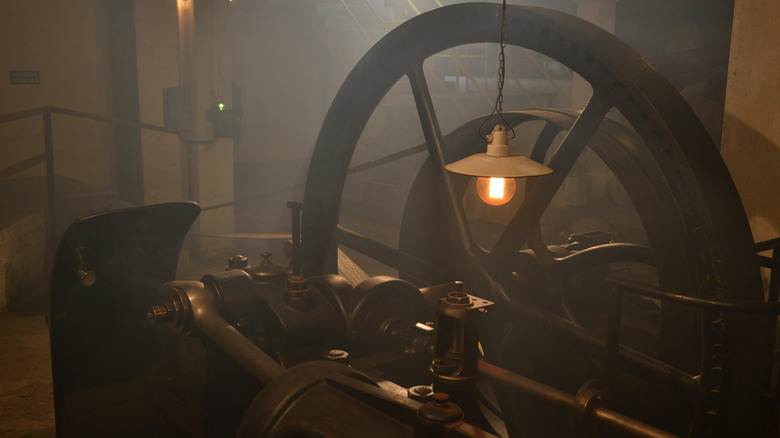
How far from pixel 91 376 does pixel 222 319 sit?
3.23 ft

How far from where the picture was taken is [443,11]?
2916 mm

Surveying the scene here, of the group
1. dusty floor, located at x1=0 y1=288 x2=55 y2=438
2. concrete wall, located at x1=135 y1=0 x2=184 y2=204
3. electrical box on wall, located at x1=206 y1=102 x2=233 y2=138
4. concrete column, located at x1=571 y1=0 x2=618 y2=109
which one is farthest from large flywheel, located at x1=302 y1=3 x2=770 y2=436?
concrete wall, located at x1=135 y1=0 x2=184 y2=204

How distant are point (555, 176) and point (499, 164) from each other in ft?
1.18

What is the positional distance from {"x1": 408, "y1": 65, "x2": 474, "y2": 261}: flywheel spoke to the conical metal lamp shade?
0.53m

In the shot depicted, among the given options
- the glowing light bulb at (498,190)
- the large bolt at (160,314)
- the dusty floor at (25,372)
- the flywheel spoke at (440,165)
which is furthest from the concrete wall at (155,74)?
the glowing light bulb at (498,190)

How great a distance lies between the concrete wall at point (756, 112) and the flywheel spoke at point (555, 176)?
1.14 metres

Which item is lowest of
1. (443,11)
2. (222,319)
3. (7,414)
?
(7,414)

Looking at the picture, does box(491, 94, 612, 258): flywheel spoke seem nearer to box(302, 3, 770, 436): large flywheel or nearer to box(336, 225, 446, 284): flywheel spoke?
box(302, 3, 770, 436): large flywheel

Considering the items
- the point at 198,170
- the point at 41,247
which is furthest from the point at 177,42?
the point at 41,247

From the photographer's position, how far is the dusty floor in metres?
3.69

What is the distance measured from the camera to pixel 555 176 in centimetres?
270

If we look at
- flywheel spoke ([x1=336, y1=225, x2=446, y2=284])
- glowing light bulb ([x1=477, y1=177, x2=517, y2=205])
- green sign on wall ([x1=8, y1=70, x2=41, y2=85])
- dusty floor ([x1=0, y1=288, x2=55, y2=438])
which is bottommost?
dusty floor ([x1=0, y1=288, x2=55, y2=438])

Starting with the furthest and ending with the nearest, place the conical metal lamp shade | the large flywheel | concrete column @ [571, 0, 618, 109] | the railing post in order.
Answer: concrete column @ [571, 0, 618, 109]
the railing post
the conical metal lamp shade
the large flywheel

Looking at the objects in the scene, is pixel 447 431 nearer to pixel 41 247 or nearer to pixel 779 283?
pixel 779 283
